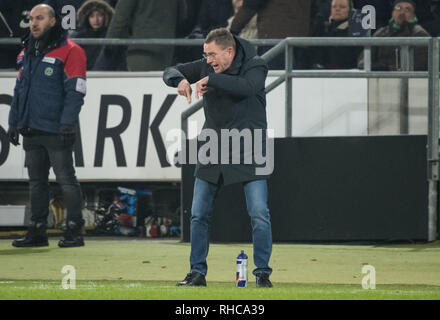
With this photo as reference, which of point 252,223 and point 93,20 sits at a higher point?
point 93,20

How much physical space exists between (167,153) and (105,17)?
1.99m

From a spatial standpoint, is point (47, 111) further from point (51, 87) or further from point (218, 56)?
point (218, 56)

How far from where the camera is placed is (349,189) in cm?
1109

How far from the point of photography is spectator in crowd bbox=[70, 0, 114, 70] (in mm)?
13414

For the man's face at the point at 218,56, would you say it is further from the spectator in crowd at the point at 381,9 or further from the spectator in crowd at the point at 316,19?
the spectator in crowd at the point at 381,9

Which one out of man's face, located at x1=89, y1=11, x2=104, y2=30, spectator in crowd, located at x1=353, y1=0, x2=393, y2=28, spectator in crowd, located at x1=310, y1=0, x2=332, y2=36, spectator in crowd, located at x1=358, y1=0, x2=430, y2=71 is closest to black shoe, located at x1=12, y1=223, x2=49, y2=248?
man's face, located at x1=89, y1=11, x2=104, y2=30

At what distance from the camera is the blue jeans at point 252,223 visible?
749cm

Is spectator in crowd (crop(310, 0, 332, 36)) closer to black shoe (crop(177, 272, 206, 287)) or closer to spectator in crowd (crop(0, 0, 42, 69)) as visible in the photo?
spectator in crowd (crop(0, 0, 42, 69))

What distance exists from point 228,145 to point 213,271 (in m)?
1.75

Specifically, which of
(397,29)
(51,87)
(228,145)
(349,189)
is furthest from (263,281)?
(397,29)

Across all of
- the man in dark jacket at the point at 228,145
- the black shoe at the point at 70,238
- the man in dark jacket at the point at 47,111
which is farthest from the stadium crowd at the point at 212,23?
the man in dark jacket at the point at 228,145
